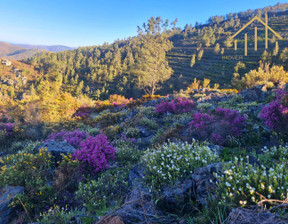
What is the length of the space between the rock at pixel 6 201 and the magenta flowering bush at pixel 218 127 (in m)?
5.11

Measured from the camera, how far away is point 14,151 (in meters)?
7.41

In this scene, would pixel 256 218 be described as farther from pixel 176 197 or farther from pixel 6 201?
pixel 6 201

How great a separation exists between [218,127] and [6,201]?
5796mm

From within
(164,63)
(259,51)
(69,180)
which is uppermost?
(259,51)

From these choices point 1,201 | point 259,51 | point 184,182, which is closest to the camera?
point 184,182

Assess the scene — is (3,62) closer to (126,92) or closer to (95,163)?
(126,92)

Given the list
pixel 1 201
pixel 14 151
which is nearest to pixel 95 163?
pixel 1 201

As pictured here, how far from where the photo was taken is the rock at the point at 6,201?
121 inches

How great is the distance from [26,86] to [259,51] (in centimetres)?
8606

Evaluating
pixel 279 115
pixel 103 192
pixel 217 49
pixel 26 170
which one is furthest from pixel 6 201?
pixel 217 49

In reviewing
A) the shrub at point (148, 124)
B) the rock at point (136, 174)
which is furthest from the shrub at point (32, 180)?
the shrub at point (148, 124)

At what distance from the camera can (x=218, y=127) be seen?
5.63 metres

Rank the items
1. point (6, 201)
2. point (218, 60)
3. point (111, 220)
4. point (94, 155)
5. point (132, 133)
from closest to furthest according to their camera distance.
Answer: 1. point (111, 220)
2. point (6, 201)
3. point (94, 155)
4. point (132, 133)
5. point (218, 60)

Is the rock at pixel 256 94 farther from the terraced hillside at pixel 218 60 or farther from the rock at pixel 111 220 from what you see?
the terraced hillside at pixel 218 60
